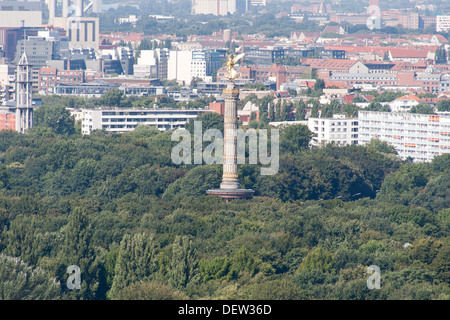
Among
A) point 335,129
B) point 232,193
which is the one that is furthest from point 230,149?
point 335,129

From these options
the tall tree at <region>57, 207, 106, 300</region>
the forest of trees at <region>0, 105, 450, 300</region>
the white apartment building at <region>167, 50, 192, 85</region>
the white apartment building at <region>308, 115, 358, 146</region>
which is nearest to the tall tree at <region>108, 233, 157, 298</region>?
the forest of trees at <region>0, 105, 450, 300</region>

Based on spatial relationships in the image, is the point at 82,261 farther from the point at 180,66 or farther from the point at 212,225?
the point at 180,66

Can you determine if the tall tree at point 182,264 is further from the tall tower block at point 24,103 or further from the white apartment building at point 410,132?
the tall tower block at point 24,103

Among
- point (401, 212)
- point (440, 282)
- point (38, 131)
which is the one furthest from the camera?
point (38, 131)

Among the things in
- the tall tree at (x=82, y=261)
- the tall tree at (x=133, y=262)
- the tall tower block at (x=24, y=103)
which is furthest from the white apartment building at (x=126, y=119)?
the tall tree at (x=133, y=262)
